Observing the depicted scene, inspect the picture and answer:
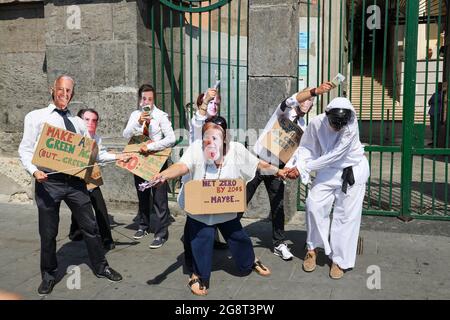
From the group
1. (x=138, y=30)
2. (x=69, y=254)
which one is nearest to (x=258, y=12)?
(x=138, y=30)

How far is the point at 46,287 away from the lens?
427 cm

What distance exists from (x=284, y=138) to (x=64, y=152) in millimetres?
2024

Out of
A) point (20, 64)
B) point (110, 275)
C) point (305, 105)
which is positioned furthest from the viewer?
point (20, 64)

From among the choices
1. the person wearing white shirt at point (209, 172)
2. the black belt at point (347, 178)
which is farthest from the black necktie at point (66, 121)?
the black belt at point (347, 178)

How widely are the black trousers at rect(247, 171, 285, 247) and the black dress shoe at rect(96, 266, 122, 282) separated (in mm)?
1483

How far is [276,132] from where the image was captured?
16.1 feet

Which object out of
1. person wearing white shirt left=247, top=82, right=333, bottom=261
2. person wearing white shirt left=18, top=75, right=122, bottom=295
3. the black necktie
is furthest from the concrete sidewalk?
the black necktie

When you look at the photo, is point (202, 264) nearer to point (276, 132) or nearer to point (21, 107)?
point (276, 132)

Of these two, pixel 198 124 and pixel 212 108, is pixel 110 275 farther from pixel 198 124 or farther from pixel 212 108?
pixel 212 108

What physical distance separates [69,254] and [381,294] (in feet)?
10.2

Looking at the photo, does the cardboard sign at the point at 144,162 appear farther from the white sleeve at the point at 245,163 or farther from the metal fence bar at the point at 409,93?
the metal fence bar at the point at 409,93

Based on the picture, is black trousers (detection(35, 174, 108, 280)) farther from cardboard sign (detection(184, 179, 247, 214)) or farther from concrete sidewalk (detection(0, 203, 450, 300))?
cardboard sign (detection(184, 179, 247, 214))

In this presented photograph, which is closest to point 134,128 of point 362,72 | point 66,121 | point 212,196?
point 66,121
